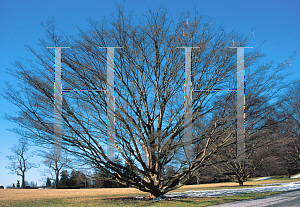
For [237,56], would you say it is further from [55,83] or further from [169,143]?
[55,83]

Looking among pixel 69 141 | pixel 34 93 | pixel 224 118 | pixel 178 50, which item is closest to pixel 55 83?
pixel 34 93

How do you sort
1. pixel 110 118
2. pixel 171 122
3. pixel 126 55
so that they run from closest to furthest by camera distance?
1. pixel 110 118
2. pixel 126 55
3. pixel 171 122

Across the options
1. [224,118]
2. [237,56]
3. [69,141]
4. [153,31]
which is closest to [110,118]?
[69,141]

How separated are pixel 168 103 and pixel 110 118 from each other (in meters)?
3.08

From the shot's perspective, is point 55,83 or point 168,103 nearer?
point 55,83

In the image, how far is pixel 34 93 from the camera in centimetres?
859

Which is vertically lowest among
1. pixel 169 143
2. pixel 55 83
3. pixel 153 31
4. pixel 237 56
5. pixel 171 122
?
pixel 169 143

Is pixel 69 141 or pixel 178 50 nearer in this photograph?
pixel 69 141

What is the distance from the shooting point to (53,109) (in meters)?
8.70

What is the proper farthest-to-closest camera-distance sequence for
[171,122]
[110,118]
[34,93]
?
[171,122]
[110,118]
[34,93]

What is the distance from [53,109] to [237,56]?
791cm

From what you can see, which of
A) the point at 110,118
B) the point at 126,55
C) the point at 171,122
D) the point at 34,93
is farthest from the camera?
the point at 171,122

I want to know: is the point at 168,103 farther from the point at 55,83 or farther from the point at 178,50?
the point at 55,83

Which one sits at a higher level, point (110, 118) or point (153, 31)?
point (153, 31)
